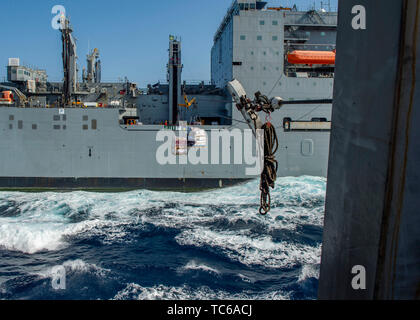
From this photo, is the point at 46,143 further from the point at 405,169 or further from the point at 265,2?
the point at 405,169

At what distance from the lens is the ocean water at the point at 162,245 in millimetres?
7121

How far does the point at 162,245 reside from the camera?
987cm

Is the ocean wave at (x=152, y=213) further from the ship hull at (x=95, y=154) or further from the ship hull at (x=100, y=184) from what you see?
the ship hull at (x=95, y=154)

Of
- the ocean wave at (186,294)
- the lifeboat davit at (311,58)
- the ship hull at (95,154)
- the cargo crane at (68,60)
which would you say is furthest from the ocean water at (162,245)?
the cargo crane at (68,60)

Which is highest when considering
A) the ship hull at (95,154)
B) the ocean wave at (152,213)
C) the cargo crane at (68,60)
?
the cargo crane at (68,60)

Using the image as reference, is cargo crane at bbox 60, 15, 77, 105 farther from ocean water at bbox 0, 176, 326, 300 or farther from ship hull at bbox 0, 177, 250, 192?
ocean water at bbox 0, 176, 326, 300

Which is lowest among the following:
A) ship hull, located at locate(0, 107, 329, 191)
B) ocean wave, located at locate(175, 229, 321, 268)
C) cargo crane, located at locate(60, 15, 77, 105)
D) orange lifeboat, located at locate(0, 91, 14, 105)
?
ocean wave, located at locate(175, 229, 321, 268)

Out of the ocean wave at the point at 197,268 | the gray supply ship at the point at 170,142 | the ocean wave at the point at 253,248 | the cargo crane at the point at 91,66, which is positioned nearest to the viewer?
the ocean wave at the point at 197,268

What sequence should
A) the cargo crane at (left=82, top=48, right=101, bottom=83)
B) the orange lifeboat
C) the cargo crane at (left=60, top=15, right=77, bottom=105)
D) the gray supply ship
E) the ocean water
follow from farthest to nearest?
the cargo crane at (left=82, top=48, right=101, bottom=83), the cargo crane at (left=60, top=15, right=77, bottom=105), the orange lifeboat, the gray supply ship, the ocean water

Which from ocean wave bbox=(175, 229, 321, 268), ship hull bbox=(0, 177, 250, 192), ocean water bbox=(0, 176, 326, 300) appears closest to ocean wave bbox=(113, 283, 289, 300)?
ocean water bbox=(0, 176, 326, 300)

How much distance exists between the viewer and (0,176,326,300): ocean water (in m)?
7.12

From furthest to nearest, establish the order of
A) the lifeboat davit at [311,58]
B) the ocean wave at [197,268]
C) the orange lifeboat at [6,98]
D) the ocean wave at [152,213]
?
the orange lifeboat at [6,98] < the lifeboat davit at [311,58] < the ocean wave at [152,213] < the ocean wave at [197,268]

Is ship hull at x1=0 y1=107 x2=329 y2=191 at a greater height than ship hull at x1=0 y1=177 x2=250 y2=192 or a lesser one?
greater

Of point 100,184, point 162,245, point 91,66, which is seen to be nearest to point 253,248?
point 162,245
